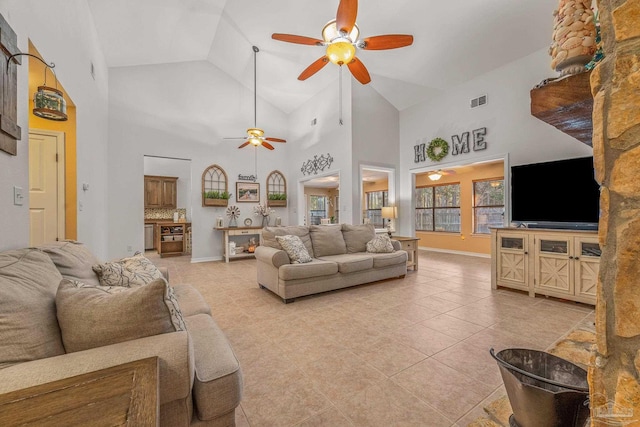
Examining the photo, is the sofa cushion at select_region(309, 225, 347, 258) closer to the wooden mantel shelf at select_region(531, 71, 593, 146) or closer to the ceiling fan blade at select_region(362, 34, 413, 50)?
the ceiling fan blade at select_region(362, 34, 413, 50)

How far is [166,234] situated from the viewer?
760cm

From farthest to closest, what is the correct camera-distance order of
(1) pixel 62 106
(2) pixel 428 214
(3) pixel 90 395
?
(2) pixel 428 214 → (1) pixel 62 106 → (3) pixel 90 395

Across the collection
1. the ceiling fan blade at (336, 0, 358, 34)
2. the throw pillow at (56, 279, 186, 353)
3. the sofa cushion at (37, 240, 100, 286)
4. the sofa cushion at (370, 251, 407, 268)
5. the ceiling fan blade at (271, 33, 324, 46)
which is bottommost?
the sofa cushion at (370, 251, 407, 268)

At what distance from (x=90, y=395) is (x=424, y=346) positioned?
2240 mm

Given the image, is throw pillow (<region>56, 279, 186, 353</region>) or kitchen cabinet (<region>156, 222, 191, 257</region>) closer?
throw pillow (<region>56, 279, 186, 353</region>)

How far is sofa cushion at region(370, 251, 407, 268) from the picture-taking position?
13.6 feet

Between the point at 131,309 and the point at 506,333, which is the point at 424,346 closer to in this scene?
the point at 506,333

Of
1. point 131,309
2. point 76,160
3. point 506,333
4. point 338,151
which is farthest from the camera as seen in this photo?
point 338,151

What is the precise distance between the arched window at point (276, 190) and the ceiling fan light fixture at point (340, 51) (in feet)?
16.1

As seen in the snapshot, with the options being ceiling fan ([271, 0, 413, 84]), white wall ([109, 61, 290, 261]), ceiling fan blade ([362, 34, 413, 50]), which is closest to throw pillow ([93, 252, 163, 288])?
ceiling fan ([271, 0, 413, 84])

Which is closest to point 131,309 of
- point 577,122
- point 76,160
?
point 577,122

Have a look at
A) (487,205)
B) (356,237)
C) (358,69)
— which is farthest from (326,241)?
(487,205)

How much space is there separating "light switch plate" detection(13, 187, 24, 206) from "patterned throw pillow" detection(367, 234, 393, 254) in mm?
3951

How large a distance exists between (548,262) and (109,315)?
4.41 meters
